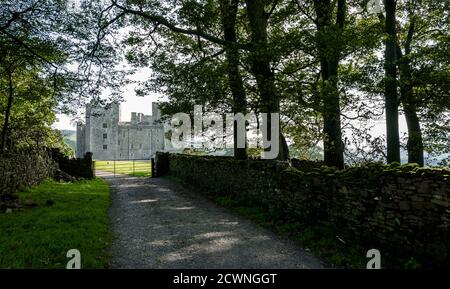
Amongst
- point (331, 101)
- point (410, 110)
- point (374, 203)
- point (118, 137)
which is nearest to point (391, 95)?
point (410, 110)

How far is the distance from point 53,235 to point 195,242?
356 centimetres

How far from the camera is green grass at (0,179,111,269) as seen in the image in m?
6.32

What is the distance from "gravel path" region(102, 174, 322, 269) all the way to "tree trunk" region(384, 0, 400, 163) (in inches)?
302

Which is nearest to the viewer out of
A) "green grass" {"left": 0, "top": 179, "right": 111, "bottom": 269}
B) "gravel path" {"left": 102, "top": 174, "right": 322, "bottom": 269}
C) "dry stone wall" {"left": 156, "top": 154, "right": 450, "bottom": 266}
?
"dry stone wall" {"left": 156, "top": 154, "right": 450, "bottom": 266}

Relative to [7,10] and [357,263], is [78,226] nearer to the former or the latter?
[357,263]

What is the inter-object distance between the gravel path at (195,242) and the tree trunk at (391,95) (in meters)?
7.68

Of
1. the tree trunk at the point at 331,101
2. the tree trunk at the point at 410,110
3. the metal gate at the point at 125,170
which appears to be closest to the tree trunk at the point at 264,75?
the tree trunk at the point at 331,101

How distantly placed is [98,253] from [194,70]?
851cm

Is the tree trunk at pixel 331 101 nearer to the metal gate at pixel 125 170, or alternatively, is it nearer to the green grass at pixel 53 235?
the green grass at pixel 53 235

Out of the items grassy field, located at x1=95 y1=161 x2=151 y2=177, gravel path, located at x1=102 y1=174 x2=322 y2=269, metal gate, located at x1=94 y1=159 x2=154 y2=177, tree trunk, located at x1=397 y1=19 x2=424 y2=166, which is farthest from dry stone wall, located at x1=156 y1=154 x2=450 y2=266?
grassy field, located at x1=95 y1=161 x2=151 y2=177

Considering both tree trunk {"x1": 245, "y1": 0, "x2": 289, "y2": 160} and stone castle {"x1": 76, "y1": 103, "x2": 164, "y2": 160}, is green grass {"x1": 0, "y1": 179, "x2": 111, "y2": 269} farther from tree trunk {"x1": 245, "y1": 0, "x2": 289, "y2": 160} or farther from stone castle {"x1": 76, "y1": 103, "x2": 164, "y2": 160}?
stone castle {"x1": 76, "y1": 103, "x2": 164, "y2": 160}

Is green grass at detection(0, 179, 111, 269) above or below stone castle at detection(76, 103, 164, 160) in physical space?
below

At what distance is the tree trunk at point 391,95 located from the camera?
12.9 m

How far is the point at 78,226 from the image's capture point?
30.0 ft
